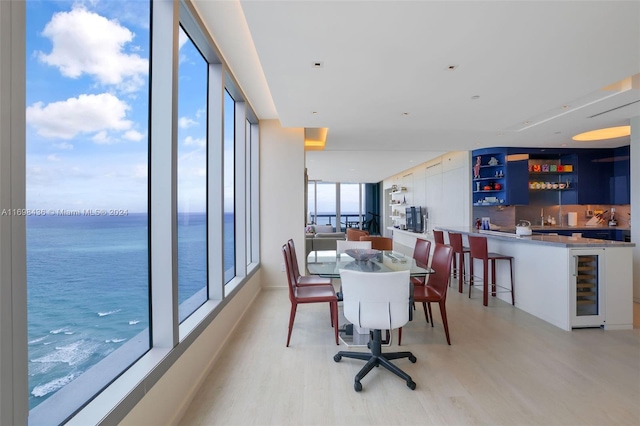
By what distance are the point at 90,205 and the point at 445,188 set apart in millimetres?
7891

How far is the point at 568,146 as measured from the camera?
249 inches

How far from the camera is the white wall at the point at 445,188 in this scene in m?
7.02

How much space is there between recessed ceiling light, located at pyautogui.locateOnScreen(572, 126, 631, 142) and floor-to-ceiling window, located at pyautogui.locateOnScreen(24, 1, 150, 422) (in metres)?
6.71

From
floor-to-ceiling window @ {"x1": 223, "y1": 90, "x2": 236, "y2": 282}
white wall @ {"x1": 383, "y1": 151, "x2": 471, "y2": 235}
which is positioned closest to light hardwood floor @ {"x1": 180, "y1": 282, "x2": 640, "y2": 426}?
floor-to-ceiling window @ {"x1": 223, "y1": 90, "x2": 236, "y2": 282}

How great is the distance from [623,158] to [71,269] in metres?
8.87

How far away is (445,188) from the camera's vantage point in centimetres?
799

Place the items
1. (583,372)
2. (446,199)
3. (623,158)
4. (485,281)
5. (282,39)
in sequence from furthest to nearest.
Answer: (446,199)
(623,158)
(485,281)
(583,372)
(282,39)

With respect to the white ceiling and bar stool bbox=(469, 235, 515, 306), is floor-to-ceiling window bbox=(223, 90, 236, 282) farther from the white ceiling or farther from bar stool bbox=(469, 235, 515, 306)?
bar stool bbox=(469, 235, 515, 306)

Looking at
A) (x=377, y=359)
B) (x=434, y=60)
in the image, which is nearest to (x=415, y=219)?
(x=434, y=60)

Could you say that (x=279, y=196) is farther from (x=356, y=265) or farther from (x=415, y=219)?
(x=415, y=219)

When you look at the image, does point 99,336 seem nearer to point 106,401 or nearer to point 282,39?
point 106,401

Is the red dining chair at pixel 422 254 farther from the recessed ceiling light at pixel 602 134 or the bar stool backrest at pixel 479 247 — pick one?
the recessed ceiling light at pixel 602 134

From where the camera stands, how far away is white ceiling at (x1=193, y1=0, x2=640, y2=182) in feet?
6.39

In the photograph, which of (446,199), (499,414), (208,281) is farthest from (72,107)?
(446,199)
